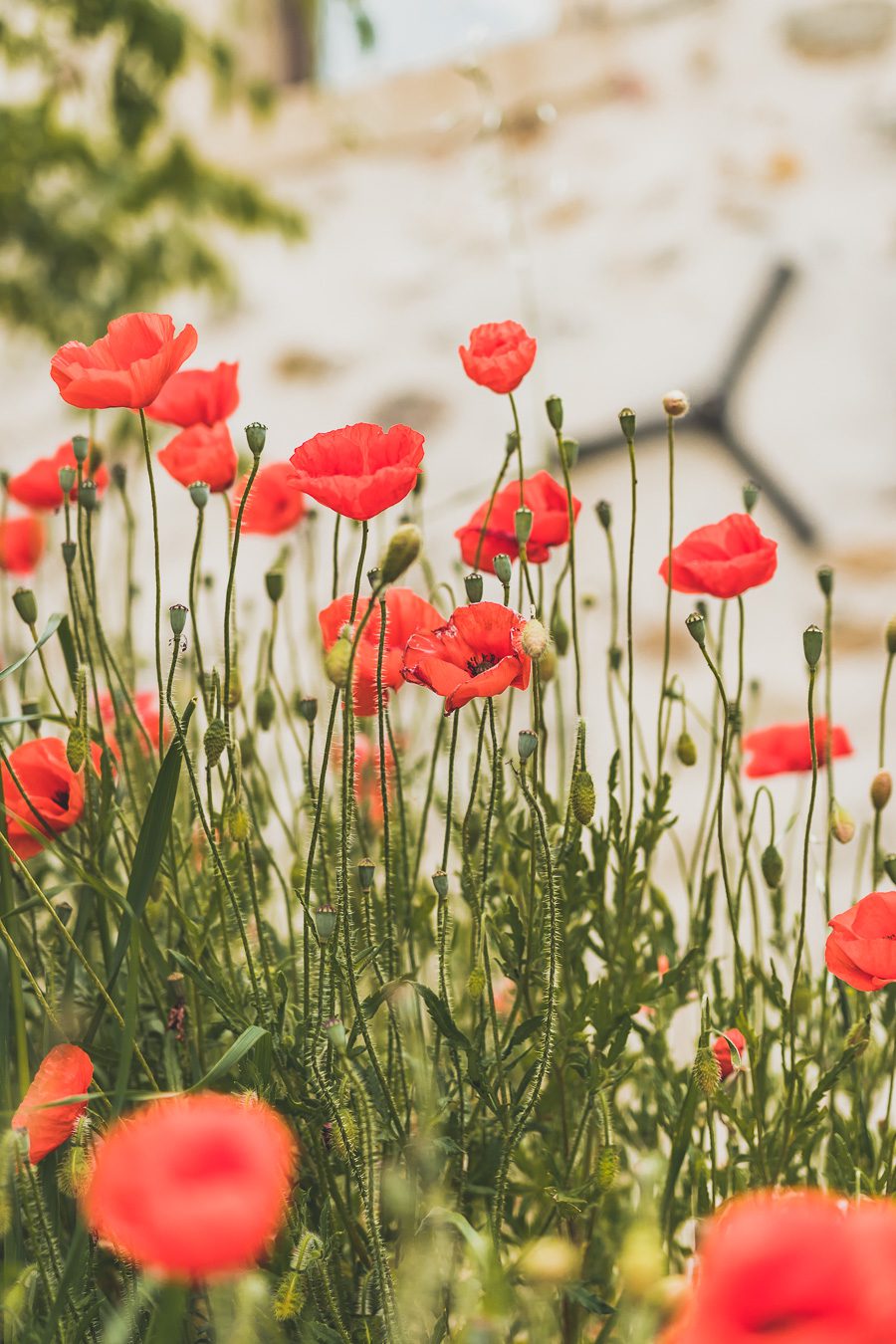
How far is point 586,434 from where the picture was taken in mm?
2135

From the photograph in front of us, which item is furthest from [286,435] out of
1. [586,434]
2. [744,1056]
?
[744,1056]

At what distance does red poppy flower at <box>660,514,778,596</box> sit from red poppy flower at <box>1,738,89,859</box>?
32 centimetres

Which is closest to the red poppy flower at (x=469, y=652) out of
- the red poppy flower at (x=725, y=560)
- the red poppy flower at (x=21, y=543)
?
the red poppy flower at (x=725, y=560)

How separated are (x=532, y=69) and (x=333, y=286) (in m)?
0.53

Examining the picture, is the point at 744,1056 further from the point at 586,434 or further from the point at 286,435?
the point at 286,435

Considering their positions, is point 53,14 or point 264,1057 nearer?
point 264,1057

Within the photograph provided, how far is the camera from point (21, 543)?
105 centimetres

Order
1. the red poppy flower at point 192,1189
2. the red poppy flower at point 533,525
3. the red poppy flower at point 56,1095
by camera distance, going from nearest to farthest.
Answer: the red poppy flower at point 192,1189
the red poppy flower at point 56,1095
the red poppy flower at point 533,525

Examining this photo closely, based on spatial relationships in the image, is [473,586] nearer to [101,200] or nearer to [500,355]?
[500,355]

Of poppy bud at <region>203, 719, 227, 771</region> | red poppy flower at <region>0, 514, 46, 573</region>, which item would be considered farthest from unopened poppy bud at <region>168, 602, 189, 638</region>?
red poppy flower at <region>0, 514, 46, 573</region>

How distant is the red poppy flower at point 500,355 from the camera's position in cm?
67

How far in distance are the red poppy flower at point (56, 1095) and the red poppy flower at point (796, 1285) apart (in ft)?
1.01

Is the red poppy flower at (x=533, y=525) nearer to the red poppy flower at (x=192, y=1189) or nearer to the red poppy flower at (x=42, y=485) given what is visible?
the red poppy flower at (x=42, y=485)

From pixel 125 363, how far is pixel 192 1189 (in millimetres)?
413
